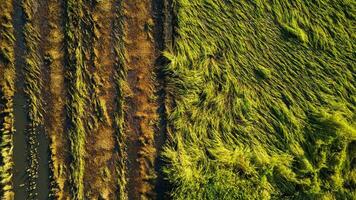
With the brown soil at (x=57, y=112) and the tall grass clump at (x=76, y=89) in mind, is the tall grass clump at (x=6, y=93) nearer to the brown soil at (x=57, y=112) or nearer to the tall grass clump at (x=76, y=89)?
the brown soil at (x=57, y=112)

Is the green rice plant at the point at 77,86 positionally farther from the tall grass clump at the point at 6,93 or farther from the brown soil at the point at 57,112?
the tall grass clump at the point at 6,93

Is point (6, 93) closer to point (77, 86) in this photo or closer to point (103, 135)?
point (77, 86)

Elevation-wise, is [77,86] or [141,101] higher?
[77,86]

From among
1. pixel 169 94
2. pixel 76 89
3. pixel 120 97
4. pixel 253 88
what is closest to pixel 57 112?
pixel 76 89

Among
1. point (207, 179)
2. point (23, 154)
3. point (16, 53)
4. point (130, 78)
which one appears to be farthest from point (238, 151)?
point (16, 53)

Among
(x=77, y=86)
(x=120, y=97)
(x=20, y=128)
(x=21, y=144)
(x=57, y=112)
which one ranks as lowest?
(x=21, y=144)

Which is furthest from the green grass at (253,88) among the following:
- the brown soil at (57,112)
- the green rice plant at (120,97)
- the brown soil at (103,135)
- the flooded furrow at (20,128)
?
the flooded furrow at (20,128)

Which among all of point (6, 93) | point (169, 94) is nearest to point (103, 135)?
point (169, 94)

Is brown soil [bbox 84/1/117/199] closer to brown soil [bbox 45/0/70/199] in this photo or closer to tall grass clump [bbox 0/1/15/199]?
brown soil [bbox 45/0/70/199]
